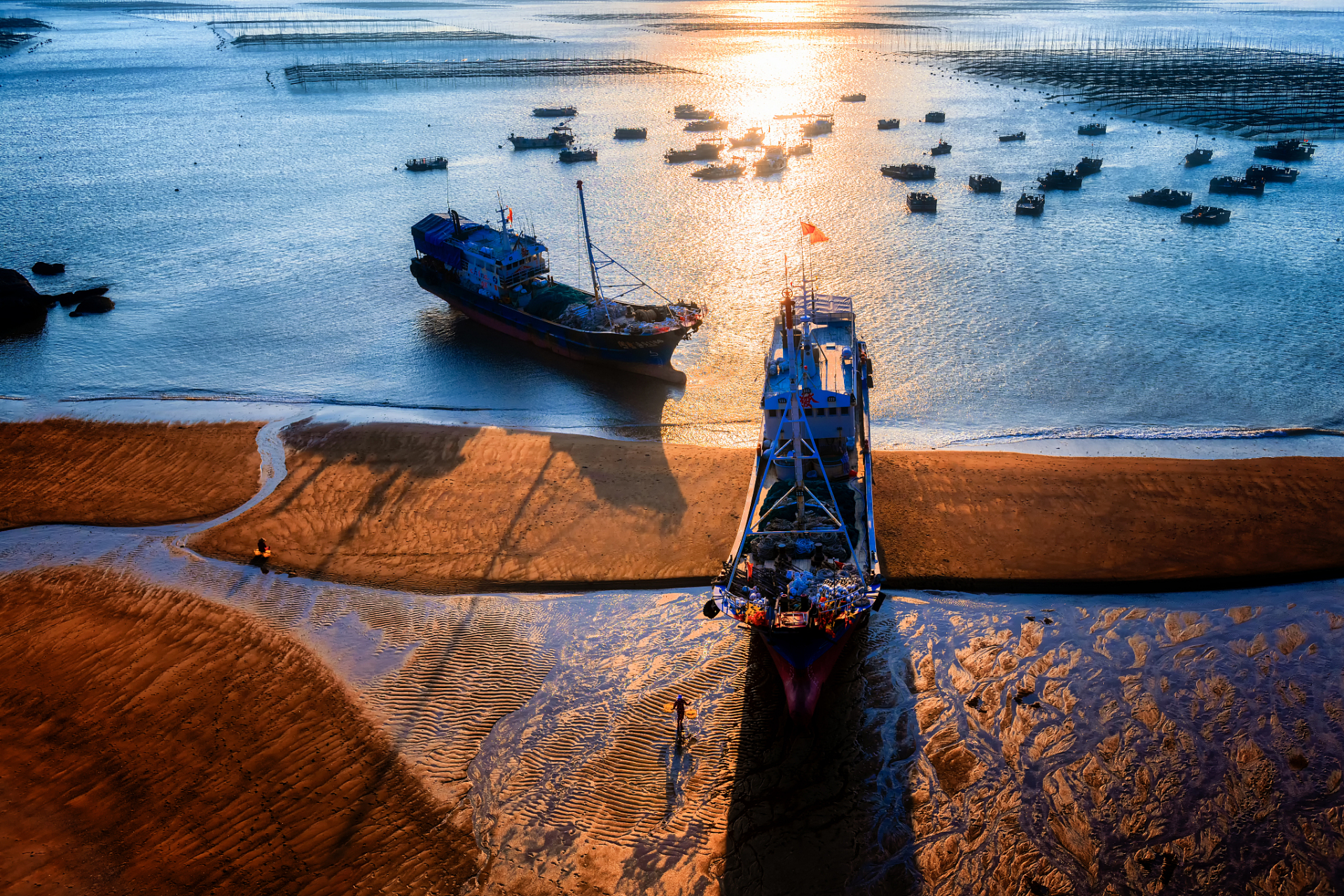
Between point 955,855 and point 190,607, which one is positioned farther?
point 190,607

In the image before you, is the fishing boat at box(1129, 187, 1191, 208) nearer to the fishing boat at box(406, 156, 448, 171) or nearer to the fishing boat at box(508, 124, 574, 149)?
the fishing boat at box(508, 124, 574, 149)

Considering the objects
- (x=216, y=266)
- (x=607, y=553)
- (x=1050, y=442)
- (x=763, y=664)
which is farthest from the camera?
(x=216, y=266)

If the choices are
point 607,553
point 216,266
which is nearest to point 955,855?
point 607,553

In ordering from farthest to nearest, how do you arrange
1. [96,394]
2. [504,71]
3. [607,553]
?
[504,71] → [96,394] → [607,553]

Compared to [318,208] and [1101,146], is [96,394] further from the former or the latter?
[1101,146]

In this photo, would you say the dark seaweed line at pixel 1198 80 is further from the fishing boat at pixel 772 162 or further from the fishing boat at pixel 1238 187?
the fishing boat at pixel 772 162

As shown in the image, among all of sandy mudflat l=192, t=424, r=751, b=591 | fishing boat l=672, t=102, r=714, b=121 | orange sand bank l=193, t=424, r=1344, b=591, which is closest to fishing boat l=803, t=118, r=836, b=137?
fishing boat l=672, t=102, r=714, b=121
